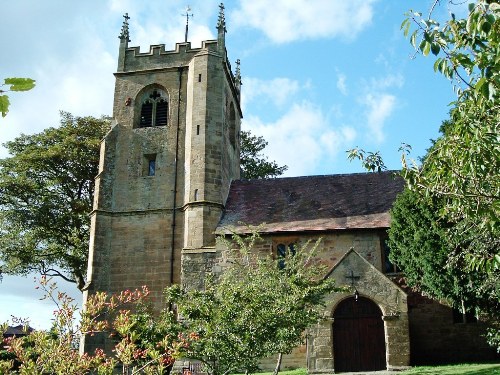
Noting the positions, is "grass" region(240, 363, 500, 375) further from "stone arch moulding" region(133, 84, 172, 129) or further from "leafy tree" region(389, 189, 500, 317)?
"stone arch moulding" region(133, 84, 172, 129)

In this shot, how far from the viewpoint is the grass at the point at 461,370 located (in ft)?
50.7

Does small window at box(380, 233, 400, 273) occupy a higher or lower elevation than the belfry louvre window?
lower

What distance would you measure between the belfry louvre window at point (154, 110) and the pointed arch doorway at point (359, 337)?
12594 mm

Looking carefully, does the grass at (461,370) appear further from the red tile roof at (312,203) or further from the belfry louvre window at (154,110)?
the belfry louvre window at (154,110)

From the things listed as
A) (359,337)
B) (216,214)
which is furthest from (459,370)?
(216,214)

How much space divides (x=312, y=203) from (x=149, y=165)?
303 inches

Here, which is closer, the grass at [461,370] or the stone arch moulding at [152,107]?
Answer: the grass at [461,370]

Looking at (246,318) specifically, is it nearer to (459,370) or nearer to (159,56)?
(459,370)

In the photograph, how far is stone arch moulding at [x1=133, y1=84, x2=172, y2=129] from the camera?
2575 cm

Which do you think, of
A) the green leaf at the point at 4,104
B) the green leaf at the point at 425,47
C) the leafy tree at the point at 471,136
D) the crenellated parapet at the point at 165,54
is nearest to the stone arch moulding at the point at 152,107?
the crenellated parapet at the point at 165,54

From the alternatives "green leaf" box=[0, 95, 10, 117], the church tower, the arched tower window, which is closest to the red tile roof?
the church tower

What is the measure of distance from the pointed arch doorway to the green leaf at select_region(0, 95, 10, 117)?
16829 mm

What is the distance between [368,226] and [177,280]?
8.19 metres

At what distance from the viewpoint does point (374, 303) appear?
60.3 feet
